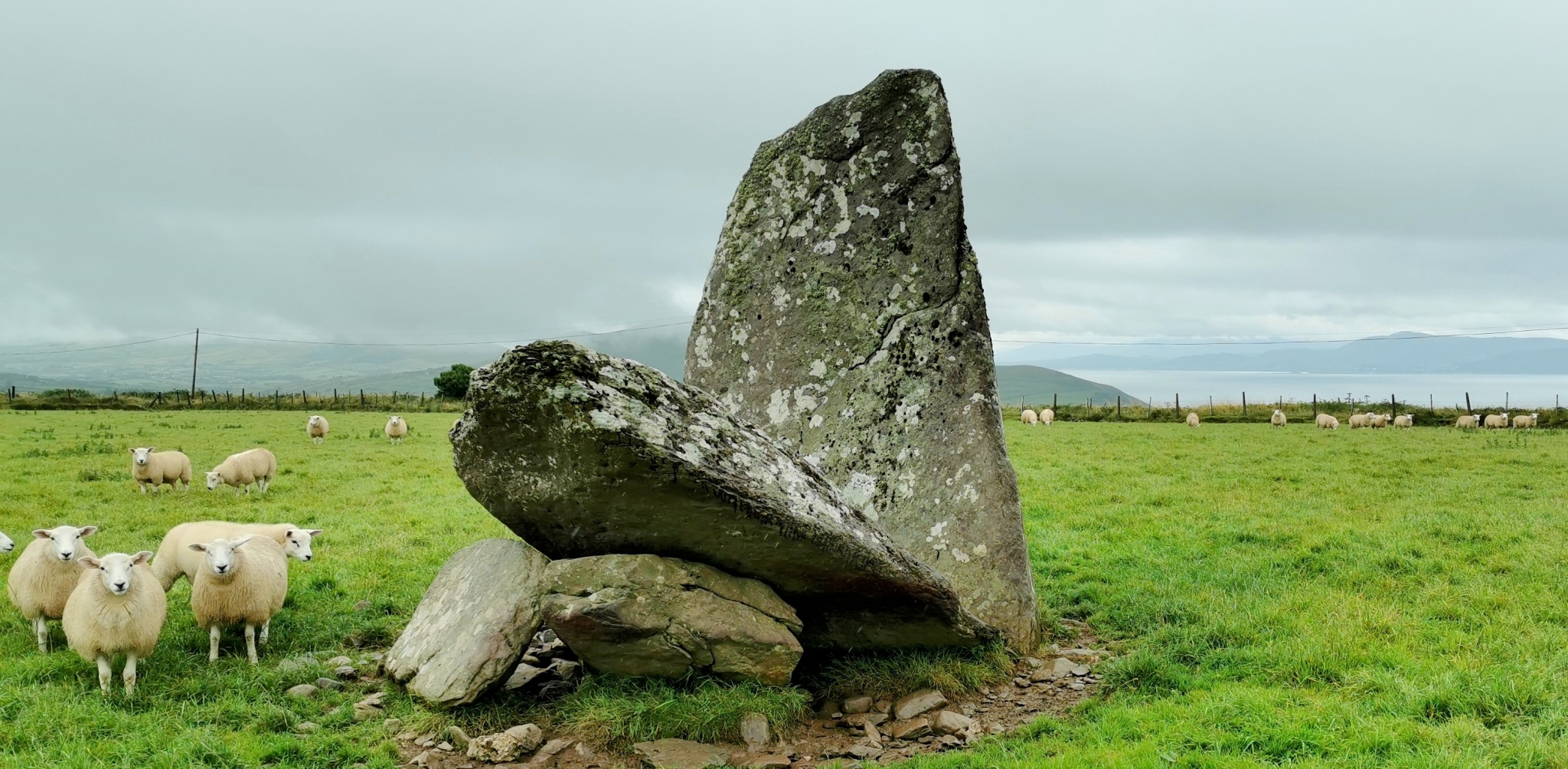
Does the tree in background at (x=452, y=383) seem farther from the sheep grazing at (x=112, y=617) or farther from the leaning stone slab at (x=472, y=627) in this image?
the leaning stone slab at (x=472, y=627)

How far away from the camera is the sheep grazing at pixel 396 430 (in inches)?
1110

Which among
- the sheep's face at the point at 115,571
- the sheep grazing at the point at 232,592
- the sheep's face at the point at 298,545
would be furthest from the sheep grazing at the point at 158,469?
the sheep's face at the point at 115,571

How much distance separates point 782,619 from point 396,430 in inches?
972

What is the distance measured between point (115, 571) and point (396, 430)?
2292 centimetres

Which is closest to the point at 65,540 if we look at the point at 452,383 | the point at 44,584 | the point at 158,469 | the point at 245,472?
the point at 44,584

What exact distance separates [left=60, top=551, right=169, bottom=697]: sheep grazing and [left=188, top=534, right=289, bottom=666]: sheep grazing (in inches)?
14.6

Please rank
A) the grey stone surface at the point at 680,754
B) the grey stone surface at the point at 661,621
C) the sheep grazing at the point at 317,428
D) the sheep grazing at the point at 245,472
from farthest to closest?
the sheep grazing at the point at 317,428 < the sheep grazing at the point at 245,472 < the grey stone surface at the point at 661,621 < the grey stone surface at the point at 680,754

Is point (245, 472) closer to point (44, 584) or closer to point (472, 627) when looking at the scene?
point (44, 584)

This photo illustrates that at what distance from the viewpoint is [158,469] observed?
16875 millimetres

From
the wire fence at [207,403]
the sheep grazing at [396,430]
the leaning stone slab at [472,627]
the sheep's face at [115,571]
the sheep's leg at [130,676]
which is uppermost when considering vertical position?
the wire fence at [207,403]

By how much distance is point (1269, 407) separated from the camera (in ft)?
153

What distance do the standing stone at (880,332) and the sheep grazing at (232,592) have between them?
13.6 feet

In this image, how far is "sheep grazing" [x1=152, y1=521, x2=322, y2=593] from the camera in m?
8.22

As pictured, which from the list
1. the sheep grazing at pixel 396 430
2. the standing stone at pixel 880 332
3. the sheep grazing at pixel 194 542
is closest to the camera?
the standing stone at pixel 880 332
